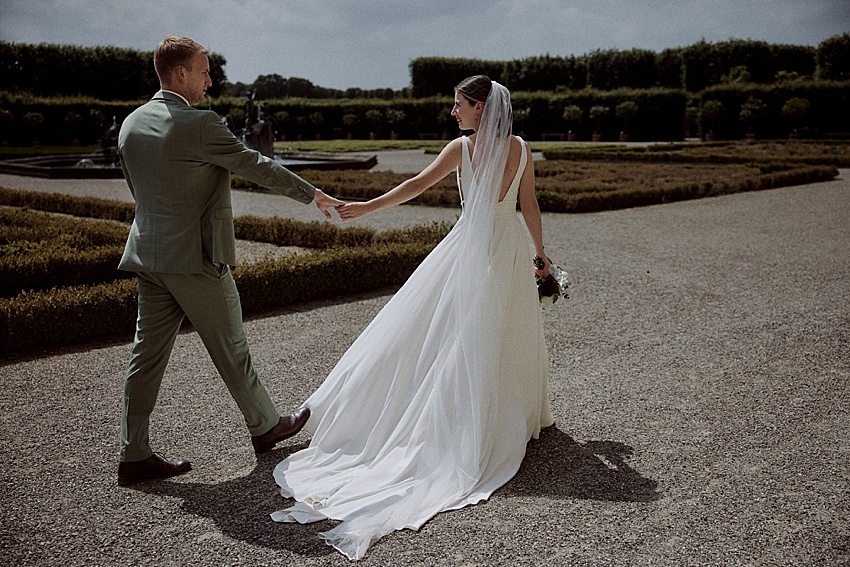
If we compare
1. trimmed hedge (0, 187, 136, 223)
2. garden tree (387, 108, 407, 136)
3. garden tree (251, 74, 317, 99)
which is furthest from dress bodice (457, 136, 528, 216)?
garden tree (251, 74, 317, 99)

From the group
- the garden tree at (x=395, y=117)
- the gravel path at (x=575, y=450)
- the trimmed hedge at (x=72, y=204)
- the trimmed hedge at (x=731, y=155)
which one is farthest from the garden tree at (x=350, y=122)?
the gravel path at (x=575, y=450)

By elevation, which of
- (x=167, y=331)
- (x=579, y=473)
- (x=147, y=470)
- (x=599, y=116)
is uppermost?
(x=599, y=116)

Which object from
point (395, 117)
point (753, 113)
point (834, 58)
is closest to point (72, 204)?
point (395, 117)

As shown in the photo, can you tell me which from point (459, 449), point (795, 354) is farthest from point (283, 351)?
point (795, 354)

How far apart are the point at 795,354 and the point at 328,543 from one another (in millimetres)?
4027

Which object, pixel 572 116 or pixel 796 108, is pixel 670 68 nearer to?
pixel 572 116

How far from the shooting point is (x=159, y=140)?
10.5 feet

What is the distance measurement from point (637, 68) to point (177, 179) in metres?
51.8

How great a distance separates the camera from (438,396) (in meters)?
3.53

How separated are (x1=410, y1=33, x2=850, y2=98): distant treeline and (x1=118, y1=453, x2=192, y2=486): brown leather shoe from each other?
157 ft

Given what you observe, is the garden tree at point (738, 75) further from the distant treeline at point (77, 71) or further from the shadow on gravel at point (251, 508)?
the shadow on gravel at point (251, 508)

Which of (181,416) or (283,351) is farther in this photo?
(283,351)

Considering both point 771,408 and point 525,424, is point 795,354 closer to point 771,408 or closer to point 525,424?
point 771,408

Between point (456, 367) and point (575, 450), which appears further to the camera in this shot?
point (575, 450)
